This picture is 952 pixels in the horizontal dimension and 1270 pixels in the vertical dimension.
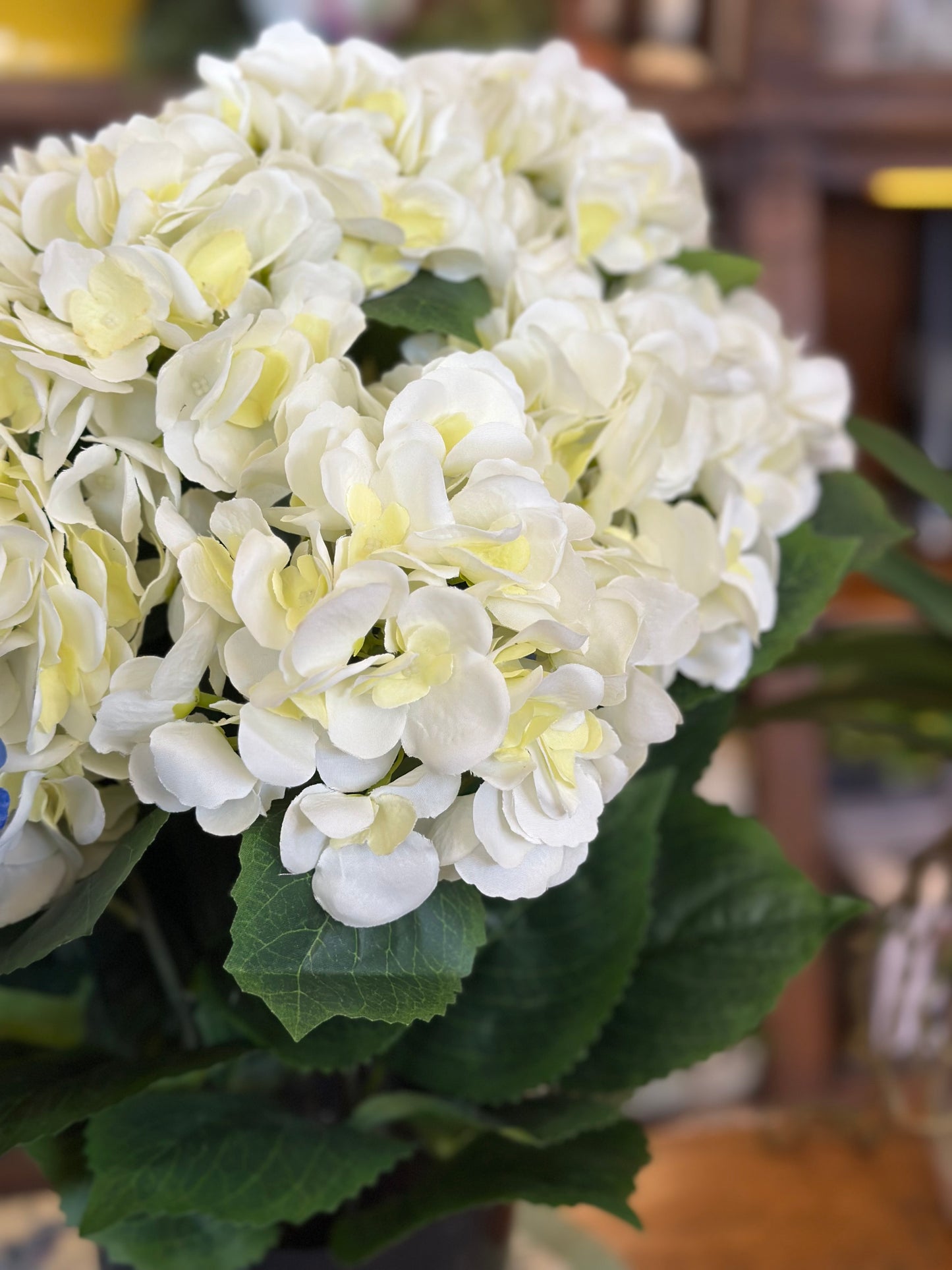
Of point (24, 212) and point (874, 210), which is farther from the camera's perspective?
point (874, 210)

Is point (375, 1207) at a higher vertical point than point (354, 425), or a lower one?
lower

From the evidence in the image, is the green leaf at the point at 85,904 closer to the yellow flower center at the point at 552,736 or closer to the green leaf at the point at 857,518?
the yellow flower center at the point at 552,736

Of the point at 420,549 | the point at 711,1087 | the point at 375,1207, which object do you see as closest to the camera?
the point at 420,549

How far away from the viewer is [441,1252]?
0.34 meters

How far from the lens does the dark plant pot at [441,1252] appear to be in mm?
318

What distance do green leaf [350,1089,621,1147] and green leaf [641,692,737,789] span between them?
0.30ft

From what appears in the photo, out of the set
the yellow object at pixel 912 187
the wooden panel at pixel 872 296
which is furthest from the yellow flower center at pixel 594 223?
the wooden panel at pixel 872 296

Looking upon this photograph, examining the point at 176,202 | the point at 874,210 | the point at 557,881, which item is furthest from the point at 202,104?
the point at 874,210

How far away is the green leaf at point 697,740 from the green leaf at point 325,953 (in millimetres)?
112

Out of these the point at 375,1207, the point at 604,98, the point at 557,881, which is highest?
the point at 604,98

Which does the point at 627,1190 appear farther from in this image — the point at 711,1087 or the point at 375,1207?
the point at 711,1087

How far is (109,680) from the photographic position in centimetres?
23

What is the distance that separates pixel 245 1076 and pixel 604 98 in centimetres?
28

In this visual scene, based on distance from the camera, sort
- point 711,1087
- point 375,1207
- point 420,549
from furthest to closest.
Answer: point 711,1087
point 375,1207
point 420,549
